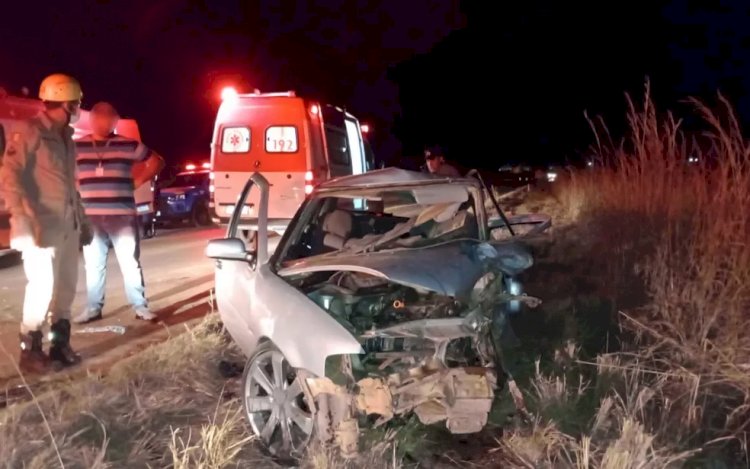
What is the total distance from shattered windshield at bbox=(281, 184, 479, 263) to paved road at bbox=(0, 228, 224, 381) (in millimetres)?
2111

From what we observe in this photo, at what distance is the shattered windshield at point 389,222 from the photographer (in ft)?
17.7

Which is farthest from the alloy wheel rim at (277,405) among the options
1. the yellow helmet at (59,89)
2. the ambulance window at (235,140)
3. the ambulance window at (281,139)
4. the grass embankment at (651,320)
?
the ambulance window at (235,140)

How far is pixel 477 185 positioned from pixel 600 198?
187 inches

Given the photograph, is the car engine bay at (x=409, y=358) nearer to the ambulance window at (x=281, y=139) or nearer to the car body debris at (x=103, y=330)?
the car body debris at (x=103, y=330)

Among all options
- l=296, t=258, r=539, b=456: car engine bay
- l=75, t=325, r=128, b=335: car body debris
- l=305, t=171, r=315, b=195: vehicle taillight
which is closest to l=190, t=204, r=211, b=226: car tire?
l=305, t=171, r=315, b=195: vehicle taillight

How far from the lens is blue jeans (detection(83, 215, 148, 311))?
7734 millimetres

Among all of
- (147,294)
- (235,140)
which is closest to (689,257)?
(147,294)

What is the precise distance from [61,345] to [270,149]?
256 inches

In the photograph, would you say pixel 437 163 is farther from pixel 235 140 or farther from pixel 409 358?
pixel 409 358

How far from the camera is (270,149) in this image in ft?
41.0

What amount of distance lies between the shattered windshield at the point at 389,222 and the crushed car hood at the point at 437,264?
22 centimetres

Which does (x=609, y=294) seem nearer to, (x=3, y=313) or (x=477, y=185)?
(x=477, y=185)

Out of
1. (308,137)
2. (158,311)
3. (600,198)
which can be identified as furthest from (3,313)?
(600,198)

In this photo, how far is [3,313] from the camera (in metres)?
8.18
